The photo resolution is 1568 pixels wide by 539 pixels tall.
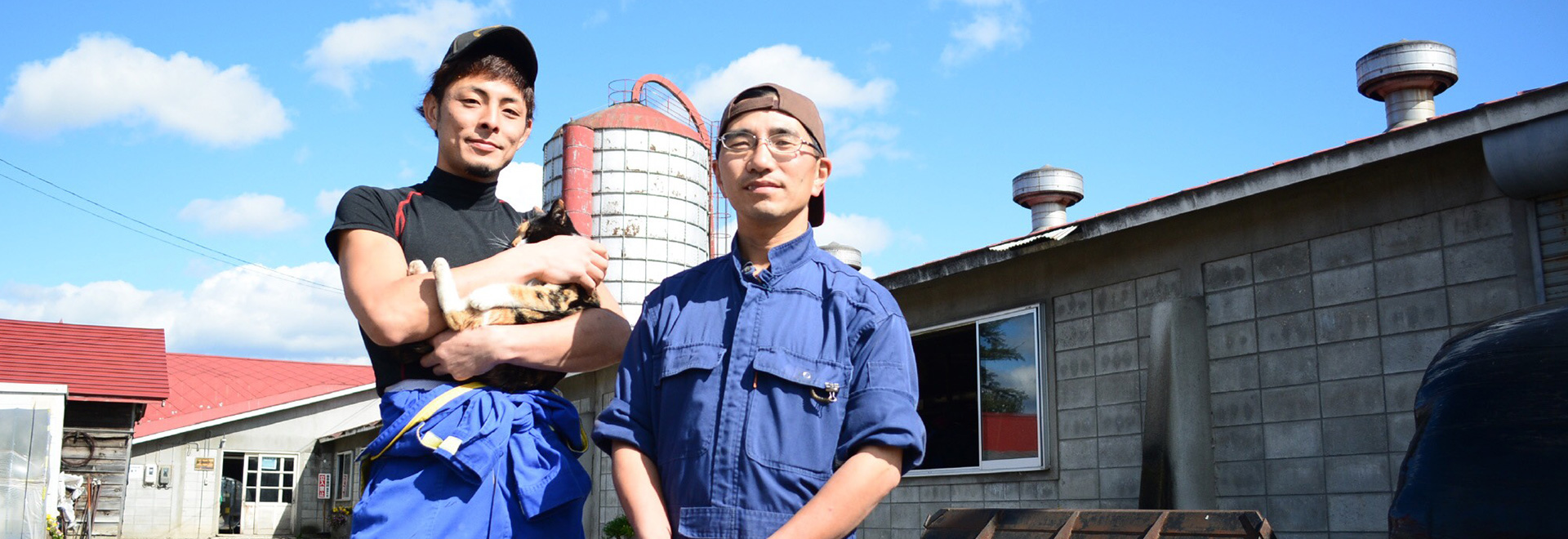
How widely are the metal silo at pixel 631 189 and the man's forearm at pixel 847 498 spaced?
2109 centimetres

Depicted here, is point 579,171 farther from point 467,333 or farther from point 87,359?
point 467,333

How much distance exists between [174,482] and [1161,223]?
23968 mm

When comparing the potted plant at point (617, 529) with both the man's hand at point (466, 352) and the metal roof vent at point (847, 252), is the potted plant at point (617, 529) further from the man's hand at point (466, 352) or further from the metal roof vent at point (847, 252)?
the man's hand at point (466, 352)

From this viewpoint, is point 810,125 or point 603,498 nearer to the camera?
point 810,125

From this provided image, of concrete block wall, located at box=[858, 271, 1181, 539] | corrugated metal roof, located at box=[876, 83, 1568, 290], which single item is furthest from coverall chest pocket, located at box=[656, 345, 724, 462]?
concrete block wall, located at box=[858, 271, 1181, 539]

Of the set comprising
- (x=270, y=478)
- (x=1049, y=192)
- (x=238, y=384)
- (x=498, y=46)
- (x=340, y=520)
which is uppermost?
(x=1049, y=192)

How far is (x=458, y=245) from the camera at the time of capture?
2.36 metres

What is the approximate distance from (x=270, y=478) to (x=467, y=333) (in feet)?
88.5

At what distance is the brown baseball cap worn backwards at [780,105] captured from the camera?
217 centimetres

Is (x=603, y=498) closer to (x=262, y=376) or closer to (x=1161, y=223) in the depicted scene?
(x=1161, y=223)

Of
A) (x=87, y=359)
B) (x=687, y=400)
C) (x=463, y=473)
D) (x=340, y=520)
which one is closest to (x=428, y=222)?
(x=463, y=473)

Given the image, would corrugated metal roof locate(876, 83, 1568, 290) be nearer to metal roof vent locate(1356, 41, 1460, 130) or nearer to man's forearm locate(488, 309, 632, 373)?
metal roof vent locate(1356, 41, 1460, 130)

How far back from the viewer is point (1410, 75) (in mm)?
8891

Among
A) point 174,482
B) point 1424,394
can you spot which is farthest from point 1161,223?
point 174,482
